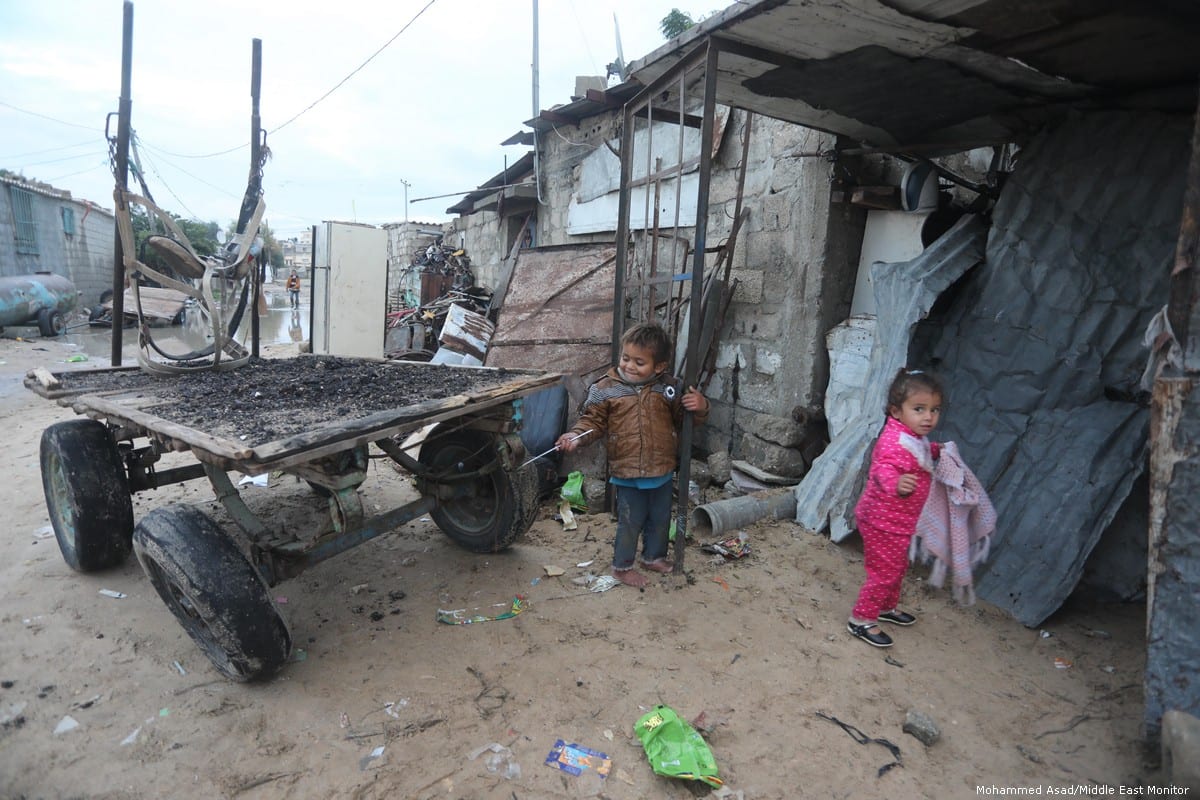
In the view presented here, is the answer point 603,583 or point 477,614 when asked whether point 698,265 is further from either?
point 477,614

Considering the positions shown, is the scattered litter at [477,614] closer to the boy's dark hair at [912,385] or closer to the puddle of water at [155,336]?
the boy's dark hair at [912,385]

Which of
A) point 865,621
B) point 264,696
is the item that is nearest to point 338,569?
point 264,696

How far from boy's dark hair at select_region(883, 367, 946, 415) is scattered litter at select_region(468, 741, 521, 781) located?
2037 mm

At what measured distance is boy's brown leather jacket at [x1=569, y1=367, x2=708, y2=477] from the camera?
300 cm

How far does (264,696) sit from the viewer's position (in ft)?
7.47

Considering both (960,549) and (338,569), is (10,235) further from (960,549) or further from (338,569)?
(960,549)

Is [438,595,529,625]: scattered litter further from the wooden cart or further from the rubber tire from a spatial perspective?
the rubber tire

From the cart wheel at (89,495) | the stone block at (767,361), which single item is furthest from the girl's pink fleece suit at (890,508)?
the cart wheel at (89,495)

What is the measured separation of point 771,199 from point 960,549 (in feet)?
9.09

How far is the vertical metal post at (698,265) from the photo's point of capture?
2.69m

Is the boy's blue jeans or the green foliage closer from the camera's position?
the boy's blue jeans

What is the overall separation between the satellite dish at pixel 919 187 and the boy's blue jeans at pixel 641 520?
2.38 m

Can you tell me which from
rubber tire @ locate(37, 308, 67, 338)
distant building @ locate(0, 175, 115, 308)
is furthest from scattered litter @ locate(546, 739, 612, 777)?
distant building @ locate(0, 175, 115, 308)

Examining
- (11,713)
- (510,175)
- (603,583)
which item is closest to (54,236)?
(510,175)
